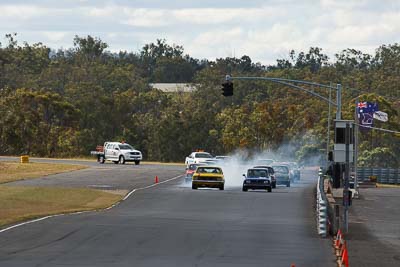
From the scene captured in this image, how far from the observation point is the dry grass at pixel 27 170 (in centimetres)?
7100

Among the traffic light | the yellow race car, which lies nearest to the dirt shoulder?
the yellow race car

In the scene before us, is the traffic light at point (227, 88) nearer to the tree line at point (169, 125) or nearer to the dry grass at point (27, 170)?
the dry grass at point (27, 170)

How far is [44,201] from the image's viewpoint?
161ft

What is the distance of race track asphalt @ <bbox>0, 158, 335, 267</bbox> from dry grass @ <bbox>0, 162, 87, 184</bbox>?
1738cm

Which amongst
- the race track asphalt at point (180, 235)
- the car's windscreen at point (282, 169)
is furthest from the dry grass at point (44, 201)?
the car's windscreen at point (282, 169)

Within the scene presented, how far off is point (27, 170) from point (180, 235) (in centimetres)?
5026

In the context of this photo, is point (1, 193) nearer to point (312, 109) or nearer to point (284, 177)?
point (284, 177)

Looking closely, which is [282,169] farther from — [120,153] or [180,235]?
[180,235]

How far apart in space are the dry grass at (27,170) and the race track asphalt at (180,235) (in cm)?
1738

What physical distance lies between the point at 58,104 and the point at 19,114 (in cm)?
527

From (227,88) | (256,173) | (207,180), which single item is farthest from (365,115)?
(227,88)

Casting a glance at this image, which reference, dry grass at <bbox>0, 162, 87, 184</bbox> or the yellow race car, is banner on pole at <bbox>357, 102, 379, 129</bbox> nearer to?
the yellow race car

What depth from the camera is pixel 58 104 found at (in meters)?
127

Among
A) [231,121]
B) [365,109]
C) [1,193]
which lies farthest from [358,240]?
[231,121]
